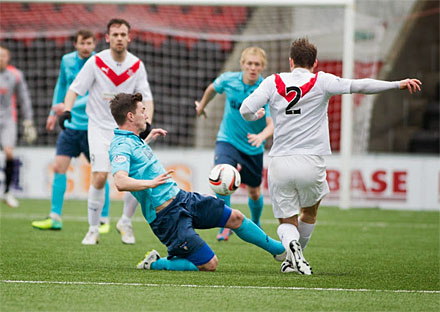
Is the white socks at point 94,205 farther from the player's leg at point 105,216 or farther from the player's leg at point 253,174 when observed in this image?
the player's leg at point 253,174

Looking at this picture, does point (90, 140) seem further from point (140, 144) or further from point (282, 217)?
point (282, 217)

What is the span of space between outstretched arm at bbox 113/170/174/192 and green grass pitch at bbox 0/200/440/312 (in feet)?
2.01

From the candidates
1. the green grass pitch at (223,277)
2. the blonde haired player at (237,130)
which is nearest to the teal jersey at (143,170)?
the green grass pitch at (223,277)

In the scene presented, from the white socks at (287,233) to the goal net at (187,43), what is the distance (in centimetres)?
885

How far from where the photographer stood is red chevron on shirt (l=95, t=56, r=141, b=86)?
8039 millimetres

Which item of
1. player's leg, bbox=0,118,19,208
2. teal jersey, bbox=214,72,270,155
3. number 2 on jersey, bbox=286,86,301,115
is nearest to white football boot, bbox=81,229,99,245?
teal jersey, bbox=214,72,270,155

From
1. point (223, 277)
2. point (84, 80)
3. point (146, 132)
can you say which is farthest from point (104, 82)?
point (223, 277)

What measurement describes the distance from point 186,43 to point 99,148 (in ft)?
28.3

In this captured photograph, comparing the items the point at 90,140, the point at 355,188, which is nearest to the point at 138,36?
the point at 355,188

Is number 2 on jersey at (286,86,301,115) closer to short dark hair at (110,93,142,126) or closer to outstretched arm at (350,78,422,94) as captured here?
outstretched arm at (350,78,422,94)

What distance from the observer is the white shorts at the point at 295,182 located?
604 cm

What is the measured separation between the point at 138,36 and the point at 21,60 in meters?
2.78

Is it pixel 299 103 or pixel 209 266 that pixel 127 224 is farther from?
pixel 299 103

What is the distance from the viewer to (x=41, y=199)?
582 inches
